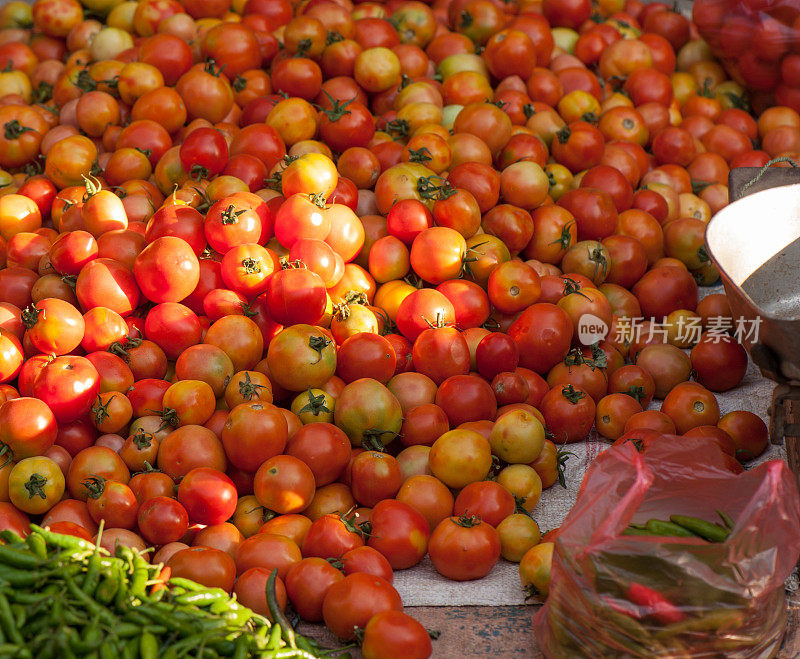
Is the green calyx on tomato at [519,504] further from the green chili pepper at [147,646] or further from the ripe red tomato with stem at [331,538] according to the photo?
the green chili pepper at [147,646]

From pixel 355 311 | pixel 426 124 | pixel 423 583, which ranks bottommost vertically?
pixel 423 583

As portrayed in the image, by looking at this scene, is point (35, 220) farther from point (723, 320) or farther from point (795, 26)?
point (795, 26)

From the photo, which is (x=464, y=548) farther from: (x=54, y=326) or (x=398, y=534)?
(x=54, y=326)

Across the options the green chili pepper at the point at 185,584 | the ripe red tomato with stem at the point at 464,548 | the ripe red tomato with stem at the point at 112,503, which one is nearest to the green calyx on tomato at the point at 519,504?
the ripe red tomato with stem at the point at 464,548

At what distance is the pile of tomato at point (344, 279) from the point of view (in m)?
2.29

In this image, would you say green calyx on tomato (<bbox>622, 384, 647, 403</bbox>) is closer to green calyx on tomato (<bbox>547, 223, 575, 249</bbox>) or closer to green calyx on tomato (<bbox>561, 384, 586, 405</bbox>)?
green calyx on tomato (<bbox>561, 384, 586, 405</bbox>)

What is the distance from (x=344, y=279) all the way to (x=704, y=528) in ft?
5.25

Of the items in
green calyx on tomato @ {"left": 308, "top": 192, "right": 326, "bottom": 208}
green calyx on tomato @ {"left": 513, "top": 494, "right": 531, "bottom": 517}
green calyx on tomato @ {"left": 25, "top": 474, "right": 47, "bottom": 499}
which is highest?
green calyx on tomato @ {"left": 308, "top": 192, "right": 326, "bottom": 208}

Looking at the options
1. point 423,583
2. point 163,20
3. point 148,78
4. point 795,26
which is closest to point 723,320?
point 423,583

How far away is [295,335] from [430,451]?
0.58 metres

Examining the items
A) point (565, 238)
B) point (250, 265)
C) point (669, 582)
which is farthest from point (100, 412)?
point (565, 238)

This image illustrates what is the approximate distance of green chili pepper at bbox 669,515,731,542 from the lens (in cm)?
194

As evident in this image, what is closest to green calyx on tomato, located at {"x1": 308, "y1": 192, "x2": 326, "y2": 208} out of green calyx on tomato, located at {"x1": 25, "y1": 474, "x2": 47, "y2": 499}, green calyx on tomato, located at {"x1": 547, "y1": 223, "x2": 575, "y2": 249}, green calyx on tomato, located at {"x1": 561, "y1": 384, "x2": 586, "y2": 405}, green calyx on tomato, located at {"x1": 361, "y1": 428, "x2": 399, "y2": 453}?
green calyx on tomato, located at {"x1": 361, "y1": 428, "x2": 399, "y2": 453}

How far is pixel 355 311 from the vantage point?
289cm
